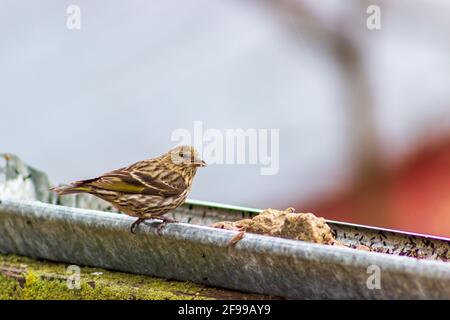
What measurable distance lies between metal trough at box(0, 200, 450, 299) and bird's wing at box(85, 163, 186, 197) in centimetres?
27

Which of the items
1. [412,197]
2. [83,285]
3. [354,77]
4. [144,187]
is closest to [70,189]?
[144,187]

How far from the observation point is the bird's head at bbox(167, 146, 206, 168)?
17.6ft

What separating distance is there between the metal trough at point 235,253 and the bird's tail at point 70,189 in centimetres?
38

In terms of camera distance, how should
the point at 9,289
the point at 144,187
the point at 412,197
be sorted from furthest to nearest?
the point at 412,197
the point at 144,187
the point at 9,289

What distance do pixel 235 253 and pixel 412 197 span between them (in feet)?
5.53

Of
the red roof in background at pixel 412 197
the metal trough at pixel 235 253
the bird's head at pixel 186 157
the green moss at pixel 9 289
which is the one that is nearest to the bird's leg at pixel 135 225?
the metal trough at pixel 235 253

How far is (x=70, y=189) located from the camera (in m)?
5.05

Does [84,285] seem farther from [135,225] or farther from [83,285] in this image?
[135,225]

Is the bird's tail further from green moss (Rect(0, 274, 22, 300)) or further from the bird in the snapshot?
green moss (Rect(0, 274, 22, 300))

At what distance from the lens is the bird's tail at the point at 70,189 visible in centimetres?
502

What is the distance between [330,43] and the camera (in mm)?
5016
